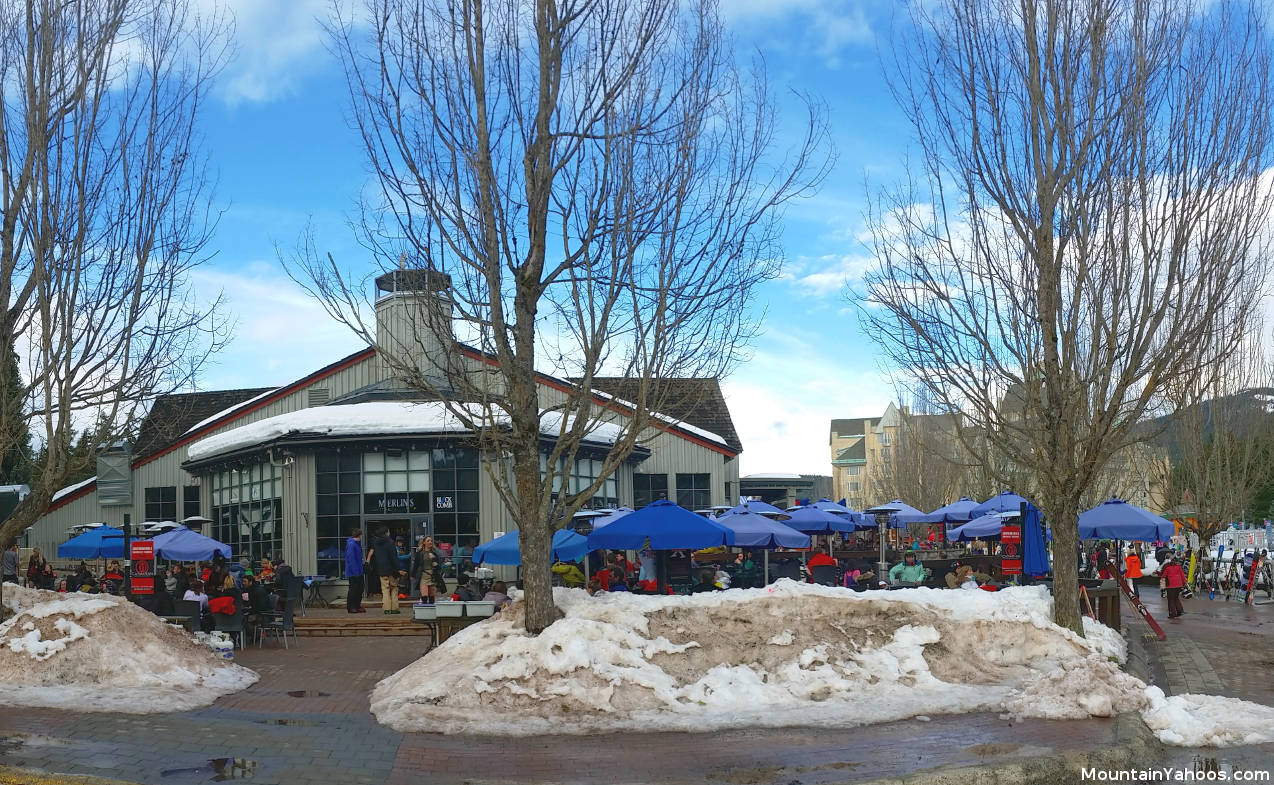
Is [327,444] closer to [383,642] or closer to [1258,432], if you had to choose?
[383,642]

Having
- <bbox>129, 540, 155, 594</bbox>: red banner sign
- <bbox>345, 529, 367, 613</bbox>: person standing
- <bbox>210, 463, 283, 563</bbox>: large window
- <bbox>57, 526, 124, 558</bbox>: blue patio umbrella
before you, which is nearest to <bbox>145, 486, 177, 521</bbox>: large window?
<bbox>210, 463, 283, 563</bbox>: large window

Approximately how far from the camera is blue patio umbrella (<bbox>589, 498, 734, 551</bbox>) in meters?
17.0

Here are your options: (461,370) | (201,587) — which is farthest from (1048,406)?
(201,587)

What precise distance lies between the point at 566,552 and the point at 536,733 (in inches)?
374

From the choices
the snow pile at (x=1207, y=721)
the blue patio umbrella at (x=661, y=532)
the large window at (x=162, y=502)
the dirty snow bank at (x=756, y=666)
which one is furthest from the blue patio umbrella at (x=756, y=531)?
the large window at (x=162, y=502)

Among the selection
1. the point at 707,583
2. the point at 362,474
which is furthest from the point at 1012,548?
the point at 362,474

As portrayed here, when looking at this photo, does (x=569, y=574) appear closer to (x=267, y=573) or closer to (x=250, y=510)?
(x=267, y=573)

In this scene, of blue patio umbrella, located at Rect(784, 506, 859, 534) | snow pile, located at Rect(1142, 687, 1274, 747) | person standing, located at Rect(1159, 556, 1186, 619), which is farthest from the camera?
blue patio umbrella, located at Rect(784, 506, 859, 534)

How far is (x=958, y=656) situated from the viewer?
1211 cm

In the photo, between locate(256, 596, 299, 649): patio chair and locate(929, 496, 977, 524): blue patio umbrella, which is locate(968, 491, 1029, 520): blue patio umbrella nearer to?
locate(929, 496, 977, 524): blue patio umbrella

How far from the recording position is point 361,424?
25.7 metres

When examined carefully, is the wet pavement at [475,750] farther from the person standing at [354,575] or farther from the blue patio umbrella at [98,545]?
the blue patio umbrella at [98,545]

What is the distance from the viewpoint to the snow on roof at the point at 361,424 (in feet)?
83.5

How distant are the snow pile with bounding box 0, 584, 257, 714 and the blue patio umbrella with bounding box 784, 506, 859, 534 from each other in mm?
15691
